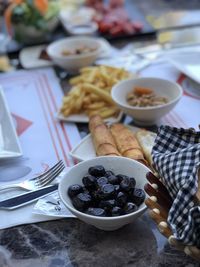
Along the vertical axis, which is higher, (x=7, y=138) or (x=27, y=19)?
(x=27, y=19)

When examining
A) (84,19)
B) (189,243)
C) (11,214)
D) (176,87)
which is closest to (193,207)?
(189,243)

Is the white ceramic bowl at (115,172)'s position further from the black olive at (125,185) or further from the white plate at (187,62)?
the white plate at (187,62)

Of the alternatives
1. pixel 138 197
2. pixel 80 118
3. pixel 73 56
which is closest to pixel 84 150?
pixel 80 118

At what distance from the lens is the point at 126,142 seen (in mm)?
944

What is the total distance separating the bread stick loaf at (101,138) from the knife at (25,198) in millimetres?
131

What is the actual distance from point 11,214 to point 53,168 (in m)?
0.13

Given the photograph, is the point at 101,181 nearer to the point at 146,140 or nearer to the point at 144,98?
the point at 146,140

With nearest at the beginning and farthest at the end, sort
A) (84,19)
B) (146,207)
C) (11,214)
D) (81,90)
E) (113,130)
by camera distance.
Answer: (146,207), (11,214), (113,130), (81,90), (84,19)

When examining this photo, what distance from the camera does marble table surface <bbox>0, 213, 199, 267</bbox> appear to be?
696 millimetres

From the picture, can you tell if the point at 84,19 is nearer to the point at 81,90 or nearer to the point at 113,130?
the point at 81,90

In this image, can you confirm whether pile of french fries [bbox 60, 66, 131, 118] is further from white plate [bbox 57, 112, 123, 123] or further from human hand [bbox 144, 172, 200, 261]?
human hand [bbox 144, 172, 200, 261]

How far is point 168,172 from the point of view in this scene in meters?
0.69

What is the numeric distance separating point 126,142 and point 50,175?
18cm

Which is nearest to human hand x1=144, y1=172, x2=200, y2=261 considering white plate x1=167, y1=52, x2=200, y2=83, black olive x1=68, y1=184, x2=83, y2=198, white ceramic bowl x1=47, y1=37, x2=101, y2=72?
black olive x1=68, y1=184, x2=83, y2=198
